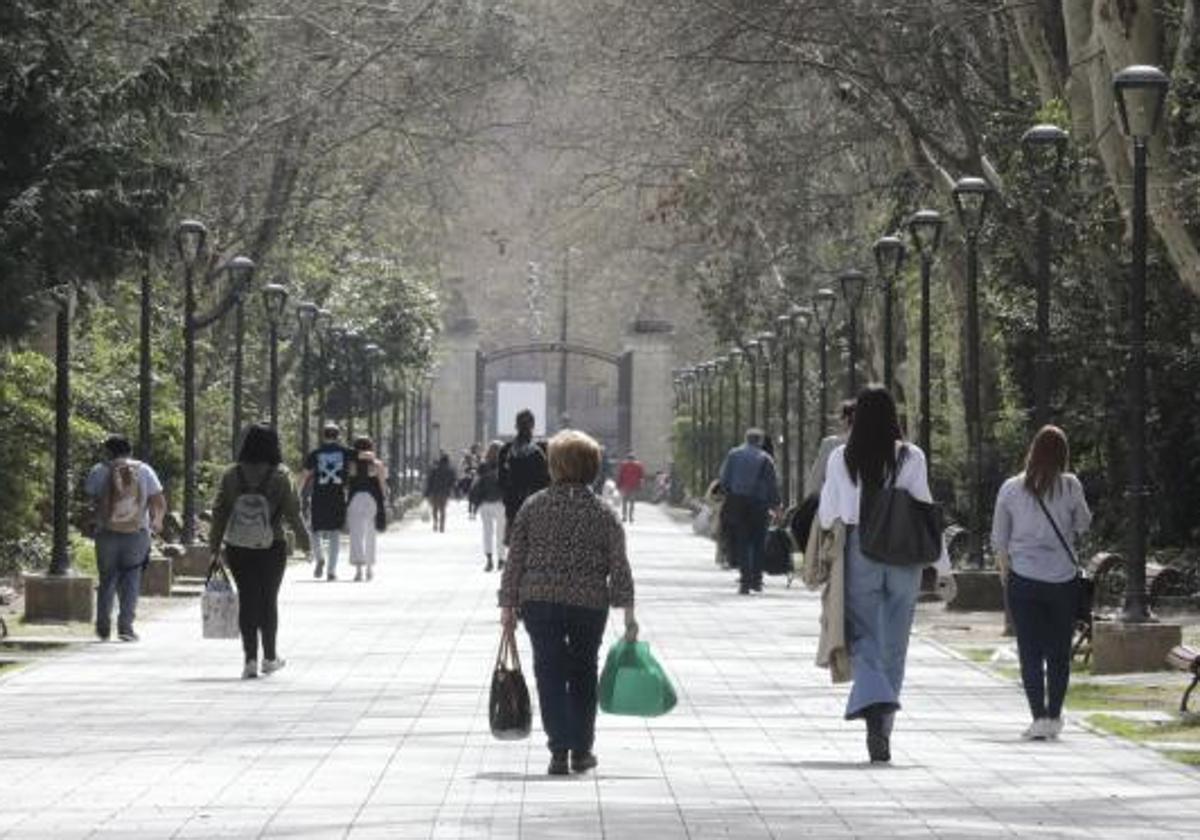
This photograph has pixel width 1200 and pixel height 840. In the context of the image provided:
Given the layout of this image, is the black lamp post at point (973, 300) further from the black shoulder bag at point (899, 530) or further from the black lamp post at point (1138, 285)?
the black shoulder bag at point (899, 530)

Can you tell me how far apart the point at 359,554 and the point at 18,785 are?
26228 millimetres


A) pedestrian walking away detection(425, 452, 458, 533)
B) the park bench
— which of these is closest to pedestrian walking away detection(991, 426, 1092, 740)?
the park bench

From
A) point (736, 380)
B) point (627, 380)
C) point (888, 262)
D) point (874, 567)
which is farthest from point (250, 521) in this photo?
point (627, 380)

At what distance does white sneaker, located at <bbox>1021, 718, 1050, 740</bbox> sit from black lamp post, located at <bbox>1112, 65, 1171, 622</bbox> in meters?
5.42

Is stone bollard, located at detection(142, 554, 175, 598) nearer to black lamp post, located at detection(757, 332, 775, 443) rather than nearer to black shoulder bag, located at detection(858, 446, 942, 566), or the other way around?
black shoulder bag, located at detection(858, 446, 942, 566)

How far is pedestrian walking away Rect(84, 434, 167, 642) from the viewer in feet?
89.1

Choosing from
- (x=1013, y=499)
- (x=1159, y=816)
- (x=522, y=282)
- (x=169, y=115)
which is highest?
(x=522, y=282)

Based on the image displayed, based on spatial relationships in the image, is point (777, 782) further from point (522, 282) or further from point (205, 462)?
point (522, 282)

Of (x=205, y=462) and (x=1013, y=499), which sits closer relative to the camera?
(x=1013, y=499)

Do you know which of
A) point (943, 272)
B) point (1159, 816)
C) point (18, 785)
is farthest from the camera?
point (943, 272)

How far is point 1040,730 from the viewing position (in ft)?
60.7

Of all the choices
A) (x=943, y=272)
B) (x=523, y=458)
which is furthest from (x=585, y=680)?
(x=943, y=272)

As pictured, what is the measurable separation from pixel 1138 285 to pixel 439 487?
4974 centimetres

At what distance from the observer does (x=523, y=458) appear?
29812 mm
